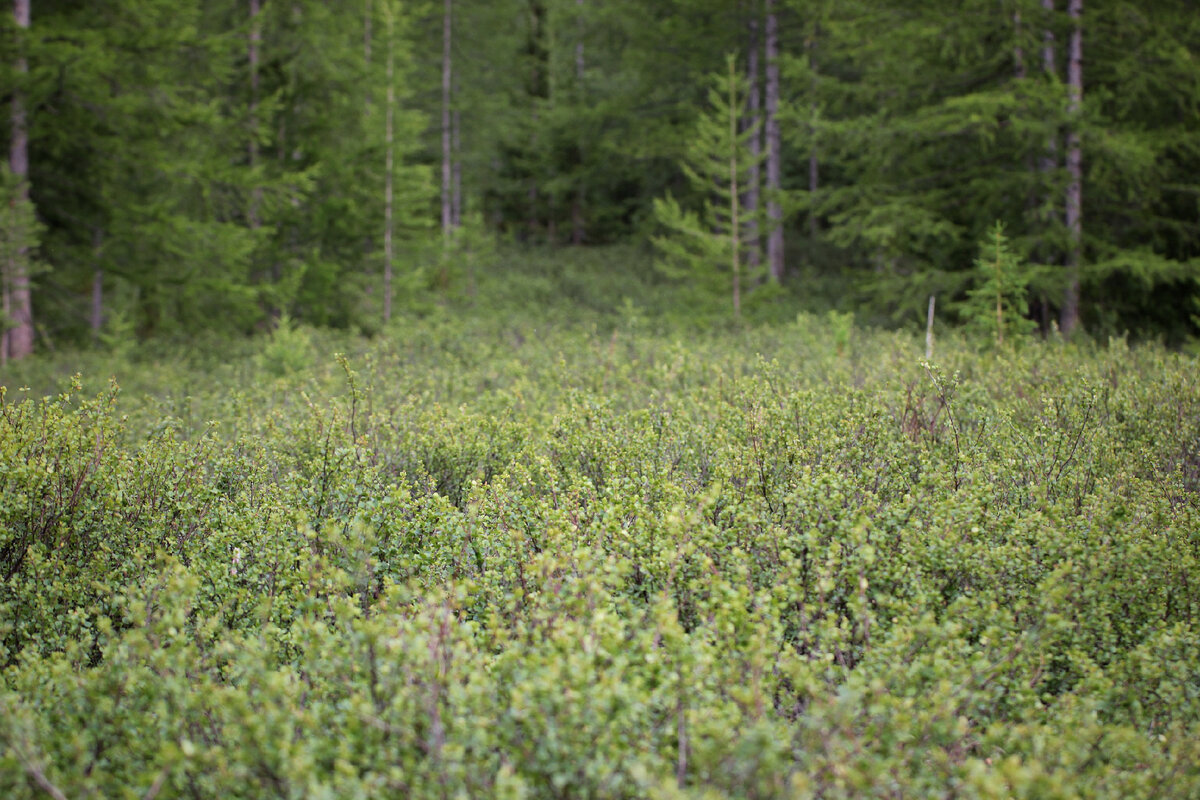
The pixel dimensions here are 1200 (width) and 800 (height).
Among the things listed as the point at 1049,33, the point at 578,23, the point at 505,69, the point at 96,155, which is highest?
the point at 578,23

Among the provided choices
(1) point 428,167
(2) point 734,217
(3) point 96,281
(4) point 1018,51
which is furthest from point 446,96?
(4) point 1018,51

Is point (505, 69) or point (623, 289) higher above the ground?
point (505, 69)

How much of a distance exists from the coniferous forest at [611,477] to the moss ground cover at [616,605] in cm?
3

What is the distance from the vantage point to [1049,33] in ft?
46.2

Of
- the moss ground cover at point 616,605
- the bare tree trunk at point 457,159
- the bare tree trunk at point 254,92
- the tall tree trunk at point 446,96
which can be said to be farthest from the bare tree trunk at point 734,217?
the bare tree trunk at point 457,159

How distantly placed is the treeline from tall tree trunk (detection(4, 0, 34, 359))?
43 millimetres

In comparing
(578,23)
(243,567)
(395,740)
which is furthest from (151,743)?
(578,23)

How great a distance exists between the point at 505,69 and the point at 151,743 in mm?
31537

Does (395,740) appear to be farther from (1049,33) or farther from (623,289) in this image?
(623,289)

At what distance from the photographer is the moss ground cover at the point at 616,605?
90.5 inches

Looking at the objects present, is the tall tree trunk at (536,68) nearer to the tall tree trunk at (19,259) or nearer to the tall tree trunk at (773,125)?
the tall tree trunk at (773,125)

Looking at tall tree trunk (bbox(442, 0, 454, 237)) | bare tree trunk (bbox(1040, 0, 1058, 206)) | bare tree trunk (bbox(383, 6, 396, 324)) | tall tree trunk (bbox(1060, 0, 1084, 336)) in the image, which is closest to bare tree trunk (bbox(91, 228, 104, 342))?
bare tree trunk (bbox(383, 6, 396, 324))

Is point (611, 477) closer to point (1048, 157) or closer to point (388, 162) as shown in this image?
point (1048, 157)

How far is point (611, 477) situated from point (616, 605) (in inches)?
36.1
